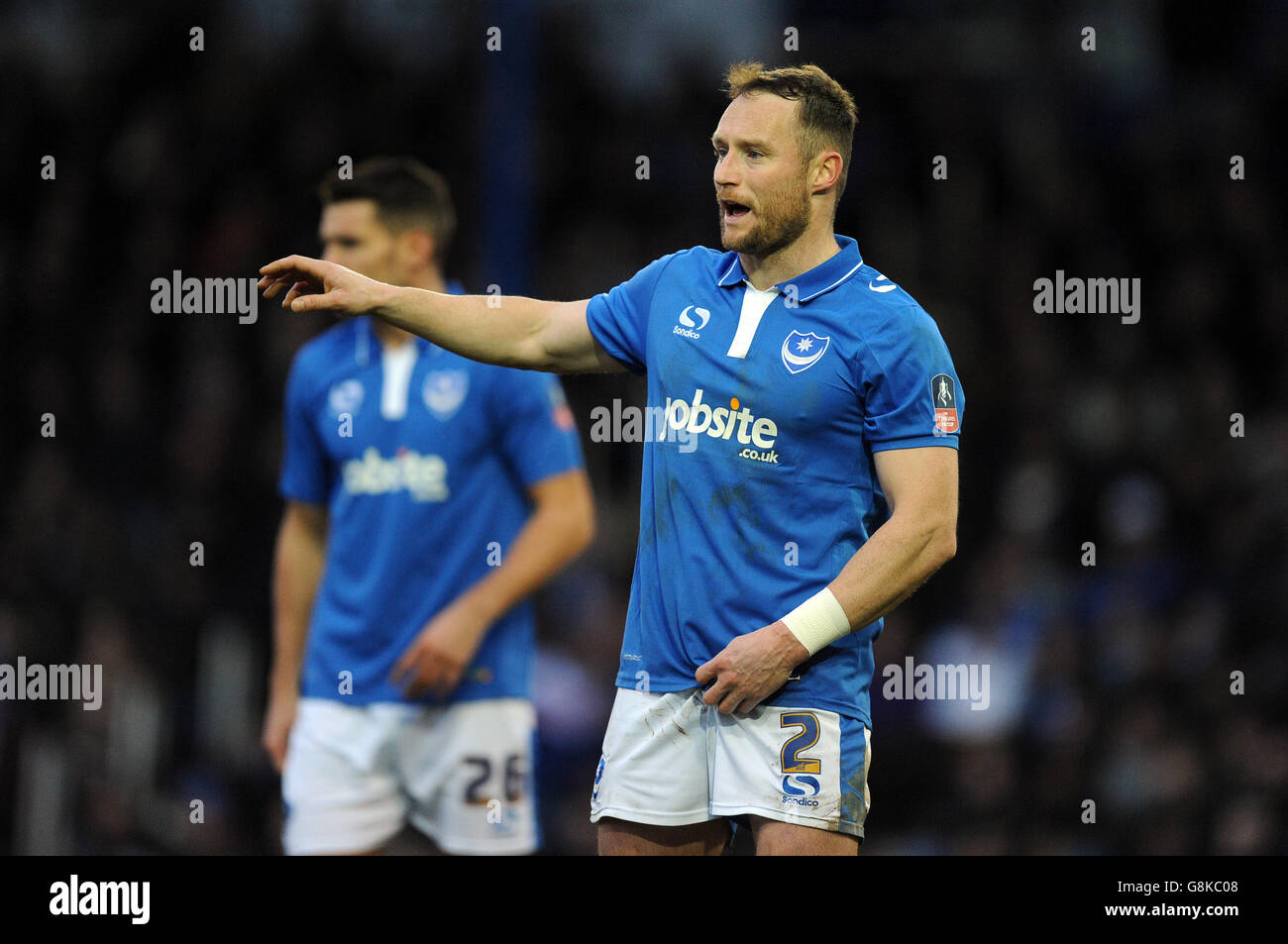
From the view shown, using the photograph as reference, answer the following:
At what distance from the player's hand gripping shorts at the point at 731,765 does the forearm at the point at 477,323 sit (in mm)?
884

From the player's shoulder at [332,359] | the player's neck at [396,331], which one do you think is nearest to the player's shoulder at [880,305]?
the player's neck at [396,331]

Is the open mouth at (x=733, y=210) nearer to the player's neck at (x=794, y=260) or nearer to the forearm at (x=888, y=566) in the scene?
the player's neck at (x=794, y=260)

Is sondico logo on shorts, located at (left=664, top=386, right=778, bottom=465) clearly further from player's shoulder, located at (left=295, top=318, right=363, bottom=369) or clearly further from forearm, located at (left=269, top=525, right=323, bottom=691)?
forearm, located at (left=269, top=525, right=323, bottom=691)

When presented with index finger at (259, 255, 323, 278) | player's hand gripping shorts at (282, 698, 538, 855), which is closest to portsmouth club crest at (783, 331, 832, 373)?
index finger at (259, 255, 323, 278)

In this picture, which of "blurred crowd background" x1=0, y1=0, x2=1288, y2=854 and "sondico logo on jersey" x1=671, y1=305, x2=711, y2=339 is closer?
"sondico logo on jersey" x1=671, y1=305, x2=711, y2=339

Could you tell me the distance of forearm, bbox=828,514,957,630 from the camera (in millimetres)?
3615

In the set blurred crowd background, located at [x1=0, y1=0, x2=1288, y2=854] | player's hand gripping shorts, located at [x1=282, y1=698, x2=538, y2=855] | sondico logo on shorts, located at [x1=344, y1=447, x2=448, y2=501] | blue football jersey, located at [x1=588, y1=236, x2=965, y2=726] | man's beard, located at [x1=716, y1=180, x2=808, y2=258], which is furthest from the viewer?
blurred crowd background, located at [x1=0, y1=0, x2=1288, y2=854]

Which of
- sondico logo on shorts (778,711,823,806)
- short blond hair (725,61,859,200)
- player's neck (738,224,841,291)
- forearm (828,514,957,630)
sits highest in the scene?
short blond hair (725,61,859,200)

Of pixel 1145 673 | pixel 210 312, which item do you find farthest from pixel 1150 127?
pixel 210 312

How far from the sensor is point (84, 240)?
394 inches

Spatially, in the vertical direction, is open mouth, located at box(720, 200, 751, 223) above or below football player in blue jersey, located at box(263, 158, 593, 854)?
above

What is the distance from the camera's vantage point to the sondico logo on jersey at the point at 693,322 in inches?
153

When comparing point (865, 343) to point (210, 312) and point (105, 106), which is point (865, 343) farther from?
point (105, 106)

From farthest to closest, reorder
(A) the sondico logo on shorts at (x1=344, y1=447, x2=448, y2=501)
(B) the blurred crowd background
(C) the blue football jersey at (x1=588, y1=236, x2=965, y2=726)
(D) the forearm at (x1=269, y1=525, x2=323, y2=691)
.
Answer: (B) the blurred crowd background, (D) the forearm at (x1=269, y1=525, x2=323, y2=691), (A) the sondico logo on shorts at (x1=344, y1=447, x2=448, y2=501), (C) the blue football jersey at (x1=588, y1=236, x2=965, y2=726)
